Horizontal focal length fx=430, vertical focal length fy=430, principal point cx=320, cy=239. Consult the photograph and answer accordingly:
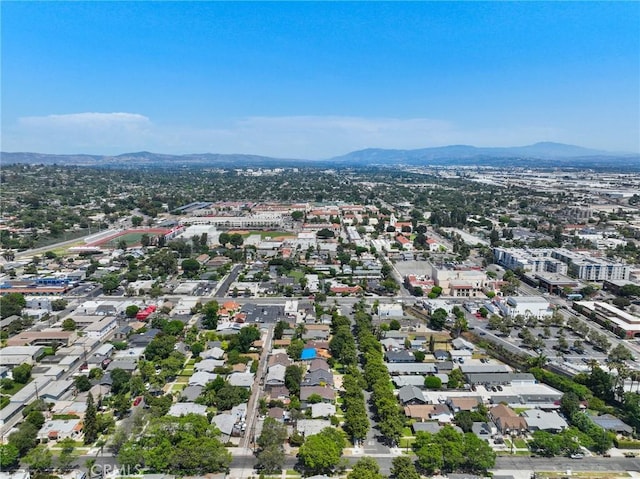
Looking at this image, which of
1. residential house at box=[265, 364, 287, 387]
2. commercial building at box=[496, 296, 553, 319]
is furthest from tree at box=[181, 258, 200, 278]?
commercial building at box=[496, 296, 553, 319]

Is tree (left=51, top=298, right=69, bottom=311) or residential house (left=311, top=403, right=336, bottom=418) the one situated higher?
tree (left=51, top=298, right=69, bottom=311)

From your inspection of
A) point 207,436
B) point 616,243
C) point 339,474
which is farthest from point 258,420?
point 616,243

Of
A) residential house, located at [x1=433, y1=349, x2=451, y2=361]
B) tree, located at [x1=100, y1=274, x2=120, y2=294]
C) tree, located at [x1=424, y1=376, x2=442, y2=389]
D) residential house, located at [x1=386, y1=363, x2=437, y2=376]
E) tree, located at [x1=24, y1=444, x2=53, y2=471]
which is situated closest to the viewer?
tree, located at [x1=24, y1=444, x2=53, y2=471]

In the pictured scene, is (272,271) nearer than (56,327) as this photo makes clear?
No

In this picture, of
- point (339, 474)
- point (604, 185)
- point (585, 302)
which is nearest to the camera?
point (339, 474)

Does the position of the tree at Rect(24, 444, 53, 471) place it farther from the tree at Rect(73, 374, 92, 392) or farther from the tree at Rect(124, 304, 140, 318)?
the tree at Rect(124, 304, 140, 318)

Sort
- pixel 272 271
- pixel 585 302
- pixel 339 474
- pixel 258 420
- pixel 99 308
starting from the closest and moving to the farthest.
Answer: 1. pixel 339 474
2. pixel 258 420
3. pixel 99 308
4. pixel 585 302
5. pixel 272 271

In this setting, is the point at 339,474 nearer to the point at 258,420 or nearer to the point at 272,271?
the point at 258,420

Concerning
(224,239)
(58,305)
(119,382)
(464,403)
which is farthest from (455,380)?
(224,239)
